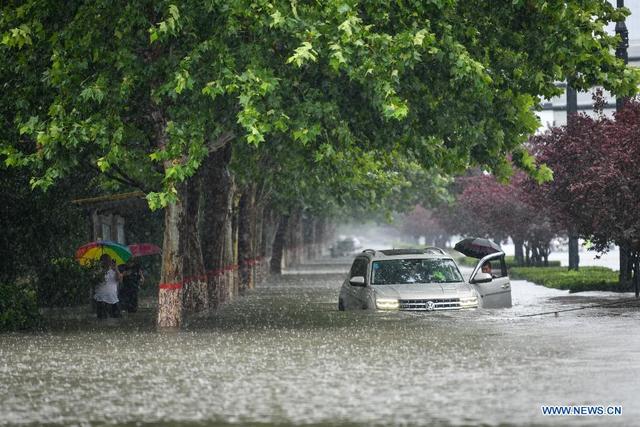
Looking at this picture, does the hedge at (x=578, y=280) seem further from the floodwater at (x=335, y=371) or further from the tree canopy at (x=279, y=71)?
the tree canopy at (x=279, y=71)

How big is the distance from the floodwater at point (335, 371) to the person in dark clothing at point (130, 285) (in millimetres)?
4636

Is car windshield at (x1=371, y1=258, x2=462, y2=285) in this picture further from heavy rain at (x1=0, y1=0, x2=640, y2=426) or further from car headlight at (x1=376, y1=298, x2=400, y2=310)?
car headlight at (x1=376, y1=298, x2=400, y2=310)

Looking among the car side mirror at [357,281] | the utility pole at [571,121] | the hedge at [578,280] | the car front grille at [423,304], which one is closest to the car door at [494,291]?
the car side mirror at [357,281]

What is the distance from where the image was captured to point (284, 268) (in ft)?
251

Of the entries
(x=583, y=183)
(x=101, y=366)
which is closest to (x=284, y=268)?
(x=583, y=183)

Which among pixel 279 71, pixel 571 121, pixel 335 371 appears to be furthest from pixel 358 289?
pixel 571 121

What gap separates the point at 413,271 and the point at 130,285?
9.22m

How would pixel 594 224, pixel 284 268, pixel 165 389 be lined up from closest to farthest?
1. pixel 165 389
2. pixel 594 224
3. pixel 284 268

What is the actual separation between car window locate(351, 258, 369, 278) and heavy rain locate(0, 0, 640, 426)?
222 mm

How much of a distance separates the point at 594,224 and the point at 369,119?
32.6 feet

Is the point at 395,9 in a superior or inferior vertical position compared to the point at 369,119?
superior

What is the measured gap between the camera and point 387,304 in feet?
77.1

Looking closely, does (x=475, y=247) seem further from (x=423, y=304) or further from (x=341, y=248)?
(x=341, y=248)

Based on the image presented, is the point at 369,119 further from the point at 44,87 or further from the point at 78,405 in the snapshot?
the point at 78,405
